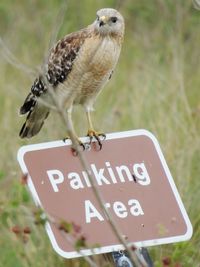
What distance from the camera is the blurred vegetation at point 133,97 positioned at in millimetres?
5316

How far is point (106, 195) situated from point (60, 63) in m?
2.24

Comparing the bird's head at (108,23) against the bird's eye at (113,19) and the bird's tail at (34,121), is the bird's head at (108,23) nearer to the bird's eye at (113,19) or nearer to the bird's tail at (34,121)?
the bird's eye at (113,19)

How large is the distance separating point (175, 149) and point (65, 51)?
2.78ft

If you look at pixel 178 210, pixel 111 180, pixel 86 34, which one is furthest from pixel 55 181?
pixel 86 34

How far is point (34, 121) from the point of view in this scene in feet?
19.5

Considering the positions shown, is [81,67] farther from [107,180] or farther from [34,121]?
[107,180]

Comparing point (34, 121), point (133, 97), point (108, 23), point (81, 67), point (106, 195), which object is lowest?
A: point (133, 97)

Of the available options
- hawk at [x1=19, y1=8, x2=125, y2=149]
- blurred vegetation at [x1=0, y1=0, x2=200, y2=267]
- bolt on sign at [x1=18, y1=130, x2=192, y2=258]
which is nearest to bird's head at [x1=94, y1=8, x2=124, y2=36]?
hawk at [x1=19, y1=8, x2=125, y2=149]

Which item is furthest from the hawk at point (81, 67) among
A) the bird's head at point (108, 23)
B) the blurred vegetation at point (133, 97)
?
the blurred vegetation at point (133, 97)

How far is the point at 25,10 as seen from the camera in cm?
1016

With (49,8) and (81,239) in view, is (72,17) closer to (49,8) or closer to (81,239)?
(49,8)

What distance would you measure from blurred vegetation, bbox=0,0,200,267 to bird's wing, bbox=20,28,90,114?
15 centimetres

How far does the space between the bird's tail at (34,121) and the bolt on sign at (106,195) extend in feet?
6.21

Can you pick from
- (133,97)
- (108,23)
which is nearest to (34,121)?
(108,23)
